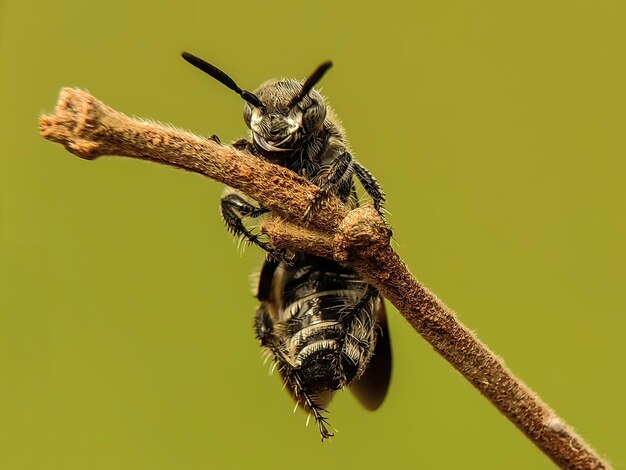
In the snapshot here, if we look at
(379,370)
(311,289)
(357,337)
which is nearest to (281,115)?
(311,289)

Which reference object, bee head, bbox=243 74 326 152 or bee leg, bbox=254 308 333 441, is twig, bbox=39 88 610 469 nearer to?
bee head, bbox=243 74 326 152

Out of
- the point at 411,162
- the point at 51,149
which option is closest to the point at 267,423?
the point at 411,162

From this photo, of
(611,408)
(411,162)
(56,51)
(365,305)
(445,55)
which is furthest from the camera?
(56,51)

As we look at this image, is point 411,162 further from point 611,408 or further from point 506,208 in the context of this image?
point 611,408

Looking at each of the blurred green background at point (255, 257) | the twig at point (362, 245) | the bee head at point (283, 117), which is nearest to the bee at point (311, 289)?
the bee head at point (283, 117)

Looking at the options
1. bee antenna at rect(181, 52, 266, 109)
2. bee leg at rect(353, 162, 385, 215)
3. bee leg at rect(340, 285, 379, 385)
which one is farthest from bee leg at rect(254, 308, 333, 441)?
bee antenna at rect(181, 52, 266, 109)

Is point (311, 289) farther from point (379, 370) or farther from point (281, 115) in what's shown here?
point (281, 115)

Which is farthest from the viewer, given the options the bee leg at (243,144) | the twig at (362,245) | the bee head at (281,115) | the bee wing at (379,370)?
the bee wing at (379,370)

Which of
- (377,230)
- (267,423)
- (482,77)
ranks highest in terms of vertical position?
(482,77)

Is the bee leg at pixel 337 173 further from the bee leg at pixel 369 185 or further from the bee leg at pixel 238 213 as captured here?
the bee leg at pixel 238 213
